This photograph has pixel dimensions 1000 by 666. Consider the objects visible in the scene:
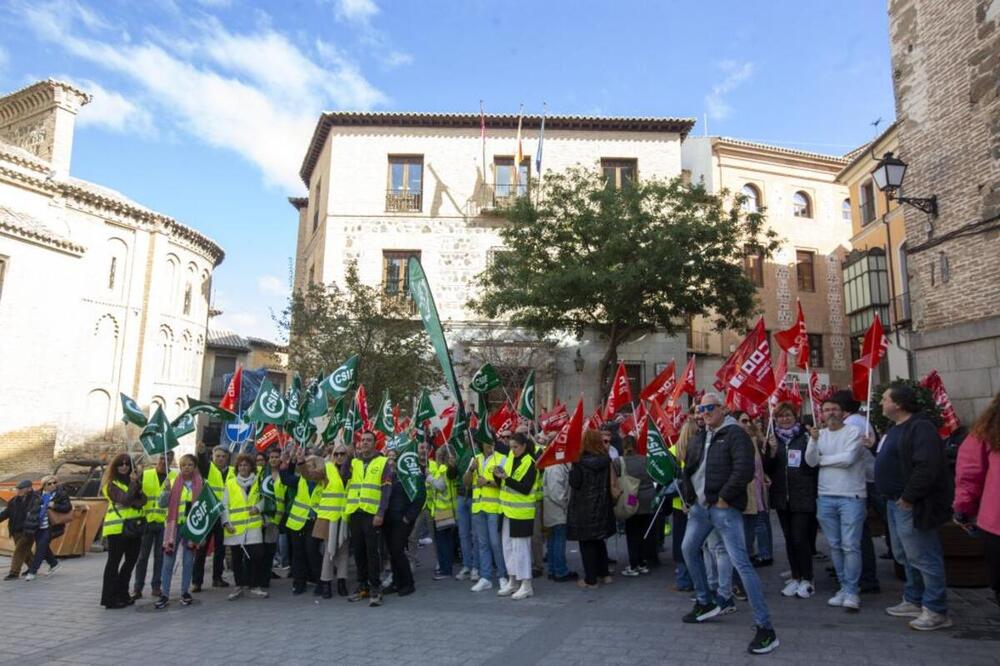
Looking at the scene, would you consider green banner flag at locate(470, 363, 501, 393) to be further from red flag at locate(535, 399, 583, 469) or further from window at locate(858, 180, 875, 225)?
window at locate(858, 180, 875, 225)

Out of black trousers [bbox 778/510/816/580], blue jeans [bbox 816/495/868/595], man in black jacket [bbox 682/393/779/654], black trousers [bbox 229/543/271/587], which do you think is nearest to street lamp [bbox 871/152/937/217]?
black trousers [bbox 778/510/816/580]

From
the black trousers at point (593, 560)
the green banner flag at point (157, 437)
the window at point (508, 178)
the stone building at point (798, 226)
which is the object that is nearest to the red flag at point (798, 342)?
the black trousers at point (593, 560)

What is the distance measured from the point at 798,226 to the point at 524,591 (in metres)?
28.2

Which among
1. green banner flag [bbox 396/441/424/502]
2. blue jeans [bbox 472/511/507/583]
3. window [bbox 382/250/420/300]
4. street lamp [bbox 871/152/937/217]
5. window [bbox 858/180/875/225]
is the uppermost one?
window [bbox 858/180/875/225]

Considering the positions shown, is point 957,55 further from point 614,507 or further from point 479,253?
point 479,253

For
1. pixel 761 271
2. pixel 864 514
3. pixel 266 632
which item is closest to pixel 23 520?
pixel 266 632

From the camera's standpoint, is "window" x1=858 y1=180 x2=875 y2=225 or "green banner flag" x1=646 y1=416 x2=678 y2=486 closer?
"green banner flag" x1=646 y1=416 x2=678 y2=486

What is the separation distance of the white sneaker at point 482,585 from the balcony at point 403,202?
19.3m

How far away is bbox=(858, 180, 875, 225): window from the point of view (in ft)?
88.9

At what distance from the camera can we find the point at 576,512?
7738 millimetres

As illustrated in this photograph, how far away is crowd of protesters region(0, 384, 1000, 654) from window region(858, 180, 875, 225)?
72.5ft

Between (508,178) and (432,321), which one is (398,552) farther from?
(508,178)

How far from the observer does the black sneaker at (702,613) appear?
6102mm

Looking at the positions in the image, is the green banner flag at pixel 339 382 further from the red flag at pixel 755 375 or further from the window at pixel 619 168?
the window at pixel 619 168
